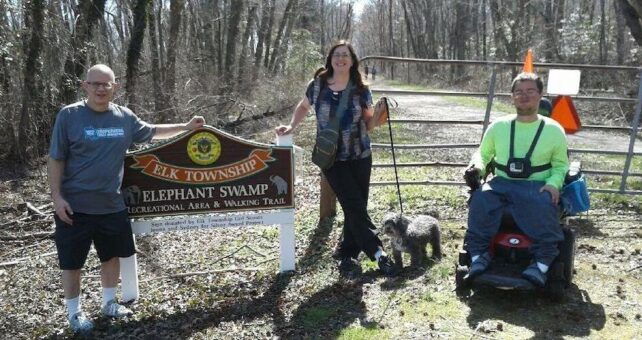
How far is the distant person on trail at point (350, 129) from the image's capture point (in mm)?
4617

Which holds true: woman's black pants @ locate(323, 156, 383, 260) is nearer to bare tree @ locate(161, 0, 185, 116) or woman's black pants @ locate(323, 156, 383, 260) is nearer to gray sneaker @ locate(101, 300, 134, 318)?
gray sneaker @ locate(101, 300, 134, 318)

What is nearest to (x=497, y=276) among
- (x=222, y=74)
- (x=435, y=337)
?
(x=435, y=337)

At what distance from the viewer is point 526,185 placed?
13.8ft

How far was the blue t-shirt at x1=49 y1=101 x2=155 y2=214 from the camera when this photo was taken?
3807 millimetres

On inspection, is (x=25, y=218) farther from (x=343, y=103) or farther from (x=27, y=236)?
(x=343, y=103)

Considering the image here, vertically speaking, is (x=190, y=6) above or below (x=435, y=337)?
above

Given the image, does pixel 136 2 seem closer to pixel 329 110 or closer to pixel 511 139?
pixel 329 110

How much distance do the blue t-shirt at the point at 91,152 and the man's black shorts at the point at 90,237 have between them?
3.1 inches

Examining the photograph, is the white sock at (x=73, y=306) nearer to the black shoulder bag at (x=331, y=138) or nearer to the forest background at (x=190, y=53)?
the black shoulder bag at (x=331, y=138)

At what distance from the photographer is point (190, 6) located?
19.1 m

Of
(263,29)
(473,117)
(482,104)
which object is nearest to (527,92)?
(473,117)

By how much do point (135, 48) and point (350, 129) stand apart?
8646 mm

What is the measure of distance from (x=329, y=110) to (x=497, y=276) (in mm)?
1871

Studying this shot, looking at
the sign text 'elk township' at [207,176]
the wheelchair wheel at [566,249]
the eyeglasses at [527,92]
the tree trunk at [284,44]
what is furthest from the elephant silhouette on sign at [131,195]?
the tree trunk at [284,44]
